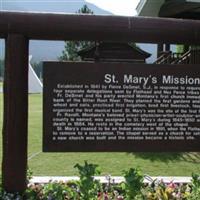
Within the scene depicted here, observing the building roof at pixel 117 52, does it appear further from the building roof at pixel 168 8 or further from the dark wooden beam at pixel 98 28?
the dark wooden beam at pixel 98 28

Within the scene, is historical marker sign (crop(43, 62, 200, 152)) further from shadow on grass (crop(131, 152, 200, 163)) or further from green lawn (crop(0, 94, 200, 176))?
shadow on grass (crop(131, 152, 200, 163))

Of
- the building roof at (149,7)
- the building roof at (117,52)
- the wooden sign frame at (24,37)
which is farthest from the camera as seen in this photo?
the building roof at (149,7)

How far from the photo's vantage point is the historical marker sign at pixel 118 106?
5.27 m

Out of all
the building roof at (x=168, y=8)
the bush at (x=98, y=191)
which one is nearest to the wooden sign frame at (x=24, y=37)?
the bush at (x=98, y=191)

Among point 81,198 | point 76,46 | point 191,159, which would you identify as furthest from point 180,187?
point 76,46

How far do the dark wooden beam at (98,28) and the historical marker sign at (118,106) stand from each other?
295 mm

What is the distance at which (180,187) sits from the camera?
591cm

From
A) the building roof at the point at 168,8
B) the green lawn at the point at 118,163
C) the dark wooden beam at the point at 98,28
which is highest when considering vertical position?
the building roof at the point at 168,8

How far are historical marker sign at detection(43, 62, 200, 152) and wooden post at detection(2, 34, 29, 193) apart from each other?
224mm

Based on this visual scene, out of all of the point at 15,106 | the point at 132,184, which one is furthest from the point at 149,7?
the point at 132,184

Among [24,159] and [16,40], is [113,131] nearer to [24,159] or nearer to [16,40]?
[24,159]

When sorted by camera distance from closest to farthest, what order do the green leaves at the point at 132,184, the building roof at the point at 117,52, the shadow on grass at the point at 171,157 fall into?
the green leaves at the point at 132,184
the shadow on grass at the point at 171,157
the building roof at the point at 117,52

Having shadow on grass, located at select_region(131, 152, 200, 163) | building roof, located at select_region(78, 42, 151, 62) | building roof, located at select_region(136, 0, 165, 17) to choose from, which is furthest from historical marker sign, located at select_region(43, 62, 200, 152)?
building roof, located at select_region(136, 0, 165, 17)

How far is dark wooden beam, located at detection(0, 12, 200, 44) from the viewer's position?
17.3ft
